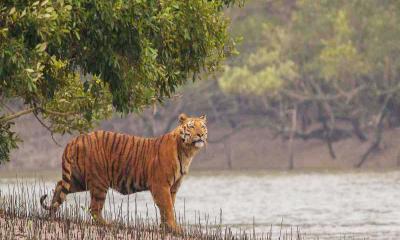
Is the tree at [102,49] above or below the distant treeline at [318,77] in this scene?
below

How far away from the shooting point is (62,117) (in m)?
24.2

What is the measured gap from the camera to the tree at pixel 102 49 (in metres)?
17.5

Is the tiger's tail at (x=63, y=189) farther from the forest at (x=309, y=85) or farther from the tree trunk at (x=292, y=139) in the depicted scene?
the tree trunk at (x=292, y=139)

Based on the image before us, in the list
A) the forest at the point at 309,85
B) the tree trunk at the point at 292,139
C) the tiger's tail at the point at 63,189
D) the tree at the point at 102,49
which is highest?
the forest at the point at 309,85

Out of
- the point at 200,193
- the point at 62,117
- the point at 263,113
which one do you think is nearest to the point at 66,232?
the point at 62,117

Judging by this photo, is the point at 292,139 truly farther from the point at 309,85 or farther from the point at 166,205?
the point at 166,205

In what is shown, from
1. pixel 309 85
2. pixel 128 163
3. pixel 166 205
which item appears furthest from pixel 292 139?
pixel 166 205

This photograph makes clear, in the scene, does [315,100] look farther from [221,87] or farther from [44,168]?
[44,168]

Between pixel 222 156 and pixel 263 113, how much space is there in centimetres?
405

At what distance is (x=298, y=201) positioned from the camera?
4662 centimetres

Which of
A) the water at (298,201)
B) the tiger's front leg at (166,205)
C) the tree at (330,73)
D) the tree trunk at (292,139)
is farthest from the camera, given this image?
the tree at (330,73)

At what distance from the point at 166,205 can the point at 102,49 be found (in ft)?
12.4

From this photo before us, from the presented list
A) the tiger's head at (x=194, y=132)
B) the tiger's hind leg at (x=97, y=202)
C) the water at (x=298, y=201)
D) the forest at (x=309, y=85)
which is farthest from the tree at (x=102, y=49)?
the forest at (x=309, y=85)

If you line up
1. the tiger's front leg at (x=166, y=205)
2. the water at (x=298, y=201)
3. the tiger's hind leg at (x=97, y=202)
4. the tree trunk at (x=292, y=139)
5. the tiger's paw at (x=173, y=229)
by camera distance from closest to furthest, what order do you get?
1. the tiger's paw at (x=173, y=229)
2. the tiger's front leg at (x=166, y=205)
3. the tiger's hind leg at (x=97, y=202)
4. the water at (x=298, y=201)
5. the tree trunk at (x=292, y=139)
